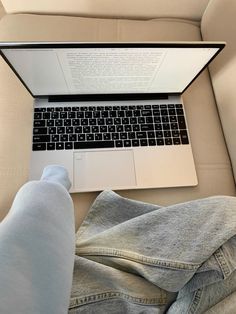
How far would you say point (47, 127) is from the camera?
0.57m

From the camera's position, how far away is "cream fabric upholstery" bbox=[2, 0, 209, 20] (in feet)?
2.15

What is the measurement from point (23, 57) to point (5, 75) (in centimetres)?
21

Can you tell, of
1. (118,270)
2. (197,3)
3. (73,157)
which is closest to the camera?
(118,270)

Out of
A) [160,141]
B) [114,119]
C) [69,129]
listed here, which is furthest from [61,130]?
[160,141]

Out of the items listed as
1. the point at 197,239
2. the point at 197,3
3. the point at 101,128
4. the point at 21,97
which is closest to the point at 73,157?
the point at 101,128

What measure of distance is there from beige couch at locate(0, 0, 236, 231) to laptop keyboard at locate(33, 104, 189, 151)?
36 mm

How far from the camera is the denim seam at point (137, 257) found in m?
0.35

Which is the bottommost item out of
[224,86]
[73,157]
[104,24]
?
[73,157]

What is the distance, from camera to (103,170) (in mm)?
548

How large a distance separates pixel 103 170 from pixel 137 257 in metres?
0.20

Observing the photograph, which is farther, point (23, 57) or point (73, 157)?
point (73, 157)

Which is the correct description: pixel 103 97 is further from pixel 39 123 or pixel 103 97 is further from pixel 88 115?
pixel 39 123

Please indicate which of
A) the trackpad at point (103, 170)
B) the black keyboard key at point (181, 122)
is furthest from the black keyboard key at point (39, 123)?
the black keyboard key at point (181, 122)

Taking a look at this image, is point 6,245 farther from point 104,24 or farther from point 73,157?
point 104,24
